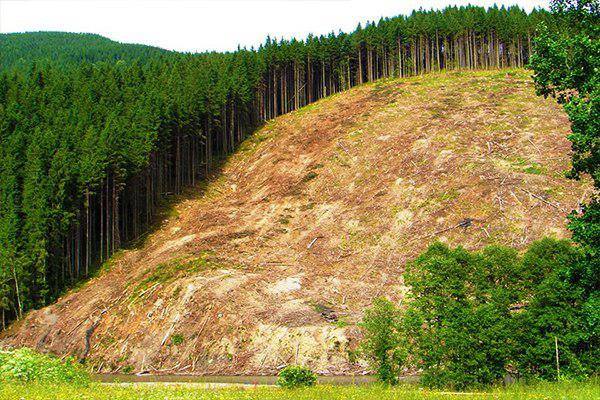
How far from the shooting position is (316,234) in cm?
6712

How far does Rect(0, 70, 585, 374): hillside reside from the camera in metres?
50.9

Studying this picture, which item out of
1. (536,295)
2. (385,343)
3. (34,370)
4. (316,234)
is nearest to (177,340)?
(316,234)

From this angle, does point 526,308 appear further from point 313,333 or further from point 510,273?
point 313,333

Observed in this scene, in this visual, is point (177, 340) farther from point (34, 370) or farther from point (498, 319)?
point (498, 319)

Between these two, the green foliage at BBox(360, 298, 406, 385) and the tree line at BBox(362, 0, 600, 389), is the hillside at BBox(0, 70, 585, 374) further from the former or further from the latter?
the tree line at BBox(362, 0, 600, 389)

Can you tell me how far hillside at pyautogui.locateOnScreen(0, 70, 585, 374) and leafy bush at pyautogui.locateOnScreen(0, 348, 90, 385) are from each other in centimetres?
2079

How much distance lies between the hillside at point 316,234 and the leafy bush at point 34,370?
2079 centimetres

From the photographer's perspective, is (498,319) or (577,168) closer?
(577,168)

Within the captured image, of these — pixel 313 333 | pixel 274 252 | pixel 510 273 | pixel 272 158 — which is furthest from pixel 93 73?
pixel 510 273

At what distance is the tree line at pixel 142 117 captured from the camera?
68.9 meters

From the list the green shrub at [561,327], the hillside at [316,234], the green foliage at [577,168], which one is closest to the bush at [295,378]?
the green shrub at [561,327]

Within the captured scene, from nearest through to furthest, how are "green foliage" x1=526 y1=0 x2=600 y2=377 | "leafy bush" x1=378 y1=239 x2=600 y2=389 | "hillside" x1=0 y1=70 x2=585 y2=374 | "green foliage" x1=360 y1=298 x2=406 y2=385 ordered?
"green foliage" x1=526 y1=0 x2=600 y2=377 < "leafy bush" x1=378 y1=239 x2=600 y2=389 < "green foliage" x1=360 y1=298 x2=406 y2=385 < "hillside" x1=0 y1=70 x2=585 y2=374

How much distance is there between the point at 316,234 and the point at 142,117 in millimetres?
35902

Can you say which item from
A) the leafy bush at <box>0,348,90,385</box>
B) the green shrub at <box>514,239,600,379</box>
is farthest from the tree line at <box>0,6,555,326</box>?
the green shrub at <box>514,239,600,379</box>
